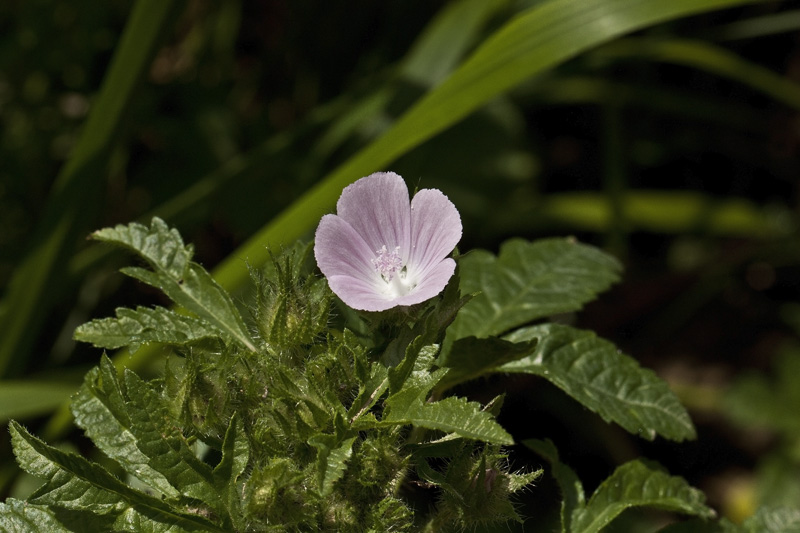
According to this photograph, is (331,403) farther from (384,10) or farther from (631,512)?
(384,10)

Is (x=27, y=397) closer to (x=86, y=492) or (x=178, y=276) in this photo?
(x=178, y=276)

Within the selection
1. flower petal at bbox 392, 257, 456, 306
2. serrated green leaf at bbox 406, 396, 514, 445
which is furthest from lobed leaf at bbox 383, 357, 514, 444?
flower petal at bbox 392, 257, 456, 306

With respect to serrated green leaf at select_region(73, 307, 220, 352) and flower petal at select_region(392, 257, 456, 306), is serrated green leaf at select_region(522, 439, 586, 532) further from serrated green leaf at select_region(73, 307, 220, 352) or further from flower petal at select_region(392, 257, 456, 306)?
serrated green leaf at select_region(73, 307, 220, 352)

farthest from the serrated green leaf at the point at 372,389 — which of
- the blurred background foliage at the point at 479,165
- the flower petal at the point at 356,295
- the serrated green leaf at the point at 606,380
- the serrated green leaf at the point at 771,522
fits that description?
the blurred background foliage at the point at 479,165

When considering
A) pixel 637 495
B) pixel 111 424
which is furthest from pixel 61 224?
pixel 637 495

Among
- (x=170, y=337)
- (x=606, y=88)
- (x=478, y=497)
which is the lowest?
(x=606, y=88)

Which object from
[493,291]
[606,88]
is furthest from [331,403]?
[606,88]
